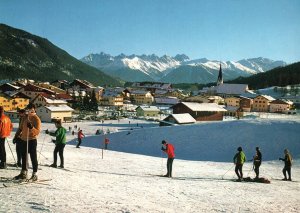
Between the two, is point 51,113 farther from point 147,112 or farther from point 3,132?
point 3,132

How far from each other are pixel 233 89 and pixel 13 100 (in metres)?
118

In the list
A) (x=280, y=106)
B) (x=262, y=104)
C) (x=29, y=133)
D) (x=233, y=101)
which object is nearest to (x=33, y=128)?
(x=29, y=133)

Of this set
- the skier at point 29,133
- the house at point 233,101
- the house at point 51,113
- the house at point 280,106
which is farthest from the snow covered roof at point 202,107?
the skier at point 29,133

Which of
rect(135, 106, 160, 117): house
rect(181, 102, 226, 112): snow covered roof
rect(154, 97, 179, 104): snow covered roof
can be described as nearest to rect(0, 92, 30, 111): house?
rect(135, 106, 160, 117): house

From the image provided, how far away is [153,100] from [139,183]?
14967 cm

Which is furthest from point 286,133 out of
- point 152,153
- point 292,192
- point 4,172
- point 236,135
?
point 4,172

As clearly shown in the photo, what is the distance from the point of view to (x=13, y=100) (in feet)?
345

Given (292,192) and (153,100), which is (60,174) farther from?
(153,100)

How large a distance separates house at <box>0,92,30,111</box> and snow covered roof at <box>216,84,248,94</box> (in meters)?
109

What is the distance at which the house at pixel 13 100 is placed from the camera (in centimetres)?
10106

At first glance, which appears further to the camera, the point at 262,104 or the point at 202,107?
the point at 262,104

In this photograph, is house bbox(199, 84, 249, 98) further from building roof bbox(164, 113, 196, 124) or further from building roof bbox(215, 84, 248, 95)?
building roof bbox(164, 113, 196, 124)

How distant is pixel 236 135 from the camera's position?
39438mm

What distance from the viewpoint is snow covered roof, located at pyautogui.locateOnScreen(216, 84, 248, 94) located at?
182 meters
